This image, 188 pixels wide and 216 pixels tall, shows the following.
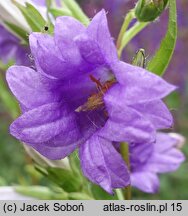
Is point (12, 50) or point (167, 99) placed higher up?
point (12, 50)

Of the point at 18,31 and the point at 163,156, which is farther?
the point at 163,156

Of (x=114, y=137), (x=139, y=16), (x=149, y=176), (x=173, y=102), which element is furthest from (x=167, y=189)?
(x=114, y=137)

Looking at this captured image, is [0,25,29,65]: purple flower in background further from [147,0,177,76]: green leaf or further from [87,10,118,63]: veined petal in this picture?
[87,10,118,63]: veined petal

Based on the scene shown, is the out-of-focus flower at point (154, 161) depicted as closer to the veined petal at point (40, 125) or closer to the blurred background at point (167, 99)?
the veined petal at point (40, 125)

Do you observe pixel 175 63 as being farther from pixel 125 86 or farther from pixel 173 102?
pixel 125 86

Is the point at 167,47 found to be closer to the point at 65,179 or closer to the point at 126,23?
the point at 126,23

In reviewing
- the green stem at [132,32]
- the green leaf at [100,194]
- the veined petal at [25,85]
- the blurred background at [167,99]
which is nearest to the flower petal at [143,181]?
the green leaf at [100,194]

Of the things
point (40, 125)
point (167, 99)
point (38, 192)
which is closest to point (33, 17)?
point (40, 125)
